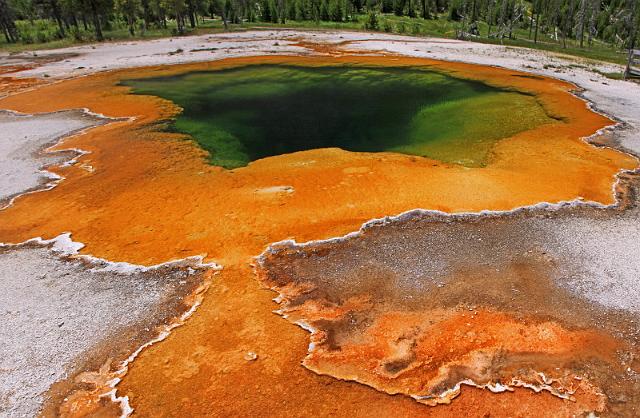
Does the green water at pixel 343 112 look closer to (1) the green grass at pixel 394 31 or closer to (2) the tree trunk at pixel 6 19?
(1) the green grass at pixel 394 31

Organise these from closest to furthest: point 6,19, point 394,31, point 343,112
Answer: point 343,112 < point 6,19 < point 394,31

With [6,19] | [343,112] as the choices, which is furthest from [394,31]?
[6,19]

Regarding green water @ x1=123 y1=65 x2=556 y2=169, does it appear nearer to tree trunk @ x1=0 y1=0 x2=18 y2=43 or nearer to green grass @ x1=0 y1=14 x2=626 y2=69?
green grass @ x1=0 y1=14 x2=626 y2=69

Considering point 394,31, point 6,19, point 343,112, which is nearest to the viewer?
point 343,112

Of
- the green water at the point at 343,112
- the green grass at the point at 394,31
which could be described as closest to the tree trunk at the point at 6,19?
the green grass at the point at 394,31

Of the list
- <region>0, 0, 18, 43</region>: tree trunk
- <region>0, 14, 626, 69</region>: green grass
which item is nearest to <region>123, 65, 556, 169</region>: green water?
<region>0, 14, 626, 69</region>: green grass

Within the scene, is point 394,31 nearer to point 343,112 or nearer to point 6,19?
point 343,112
